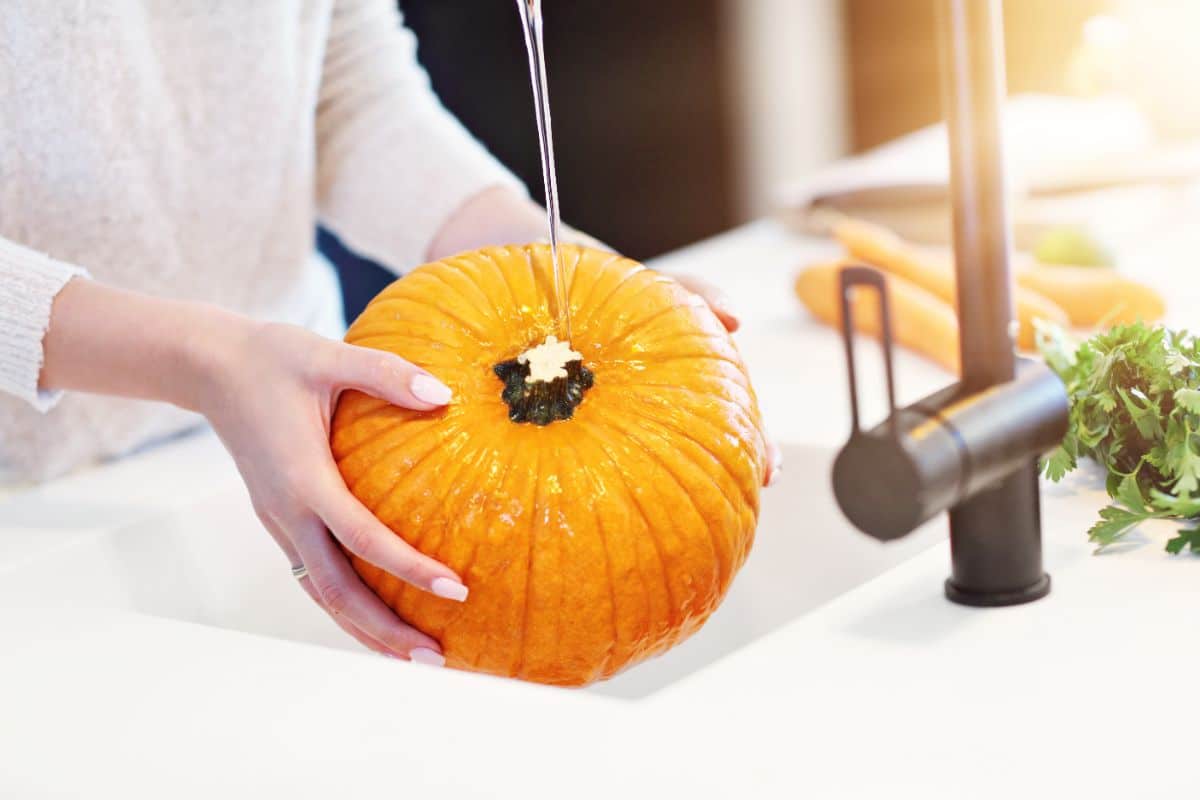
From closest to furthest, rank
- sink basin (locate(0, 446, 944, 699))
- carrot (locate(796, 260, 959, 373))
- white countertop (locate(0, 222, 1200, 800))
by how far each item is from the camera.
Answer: white countertop (locate(0, 222, 1200, 800)) < sink basin (locate(0, 446, 944, 699)) < carrot (locate(796, 260, 959, 373))

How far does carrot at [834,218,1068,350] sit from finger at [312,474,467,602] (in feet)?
2.41

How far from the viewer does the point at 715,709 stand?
0.67m

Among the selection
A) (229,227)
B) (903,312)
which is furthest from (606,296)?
(229,227)

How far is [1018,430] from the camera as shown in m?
0.71

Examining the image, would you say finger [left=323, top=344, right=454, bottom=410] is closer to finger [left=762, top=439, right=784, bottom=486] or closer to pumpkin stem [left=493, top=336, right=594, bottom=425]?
pumpkin stem [left=493, top=336, right=594, bottom=425]

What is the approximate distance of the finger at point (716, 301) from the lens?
1026mm

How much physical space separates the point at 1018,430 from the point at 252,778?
40 centimetres

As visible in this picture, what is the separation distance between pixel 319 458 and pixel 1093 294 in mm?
873

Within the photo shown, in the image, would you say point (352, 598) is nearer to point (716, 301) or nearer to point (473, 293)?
point (473, 293)

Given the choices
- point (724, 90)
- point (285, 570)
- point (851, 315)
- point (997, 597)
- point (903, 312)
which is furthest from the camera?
point (724, 90)

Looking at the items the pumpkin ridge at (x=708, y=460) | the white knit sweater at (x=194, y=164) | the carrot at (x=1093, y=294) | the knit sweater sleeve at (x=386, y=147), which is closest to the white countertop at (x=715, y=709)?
the pumpkin ridge at (x=708, y=460)

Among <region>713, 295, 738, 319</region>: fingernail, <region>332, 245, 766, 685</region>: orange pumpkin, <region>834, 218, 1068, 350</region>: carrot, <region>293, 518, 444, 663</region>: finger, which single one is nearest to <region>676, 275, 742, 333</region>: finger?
<region>713, 295, 738, 319</region>: fingernail

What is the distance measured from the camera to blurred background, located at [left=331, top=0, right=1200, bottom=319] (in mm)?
2217

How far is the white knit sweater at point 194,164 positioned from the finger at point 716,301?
45 cm
